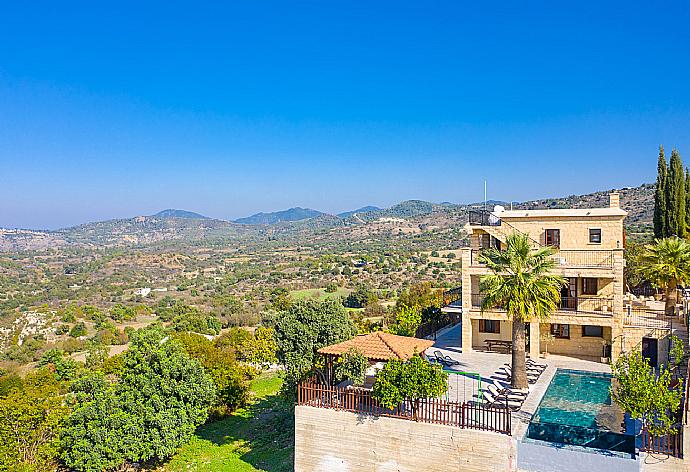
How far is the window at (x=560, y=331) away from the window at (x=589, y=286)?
5.76ft

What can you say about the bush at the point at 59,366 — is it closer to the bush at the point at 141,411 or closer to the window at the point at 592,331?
the bush at the point at 141,411

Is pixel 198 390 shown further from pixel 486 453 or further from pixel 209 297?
pixel 209 297

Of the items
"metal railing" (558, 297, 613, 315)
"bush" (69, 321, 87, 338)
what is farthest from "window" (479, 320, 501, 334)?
"bush" (69, 321, 87, 338)

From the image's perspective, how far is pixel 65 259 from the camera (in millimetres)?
131125

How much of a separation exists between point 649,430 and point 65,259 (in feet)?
454

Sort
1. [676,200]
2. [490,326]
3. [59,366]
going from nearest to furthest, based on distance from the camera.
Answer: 1. [490,326]
2. [676,200]
3. [59,366]

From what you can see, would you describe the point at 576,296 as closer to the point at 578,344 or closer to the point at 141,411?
the point at 578,344

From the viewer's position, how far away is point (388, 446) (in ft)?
51.2

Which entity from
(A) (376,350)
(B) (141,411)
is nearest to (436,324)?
(A) (376,350)

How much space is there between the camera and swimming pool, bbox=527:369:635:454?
14602 mm

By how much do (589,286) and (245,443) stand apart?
15.7 m

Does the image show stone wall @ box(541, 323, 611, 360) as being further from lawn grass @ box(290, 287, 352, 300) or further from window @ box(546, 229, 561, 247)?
lawn grass @ box(290, 287, 352, 300)

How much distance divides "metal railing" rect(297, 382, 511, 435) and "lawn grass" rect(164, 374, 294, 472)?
10.7ft

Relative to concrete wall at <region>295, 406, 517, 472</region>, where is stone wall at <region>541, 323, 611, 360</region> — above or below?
above
